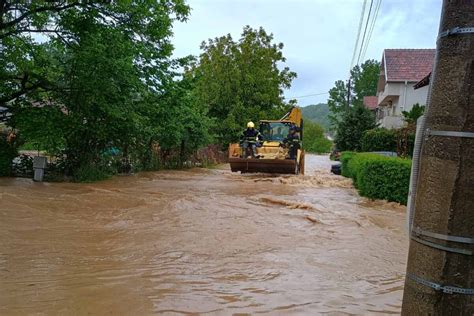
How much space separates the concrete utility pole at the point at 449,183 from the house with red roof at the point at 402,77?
33.5 m

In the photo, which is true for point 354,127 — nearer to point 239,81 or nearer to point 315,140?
point 239,81

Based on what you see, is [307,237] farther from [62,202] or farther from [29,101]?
[29,101]

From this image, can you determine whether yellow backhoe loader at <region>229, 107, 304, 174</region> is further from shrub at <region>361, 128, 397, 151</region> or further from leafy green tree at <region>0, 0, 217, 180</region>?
shrub at <region>361, 128, 397, 151</region>

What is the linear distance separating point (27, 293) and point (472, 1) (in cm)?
452

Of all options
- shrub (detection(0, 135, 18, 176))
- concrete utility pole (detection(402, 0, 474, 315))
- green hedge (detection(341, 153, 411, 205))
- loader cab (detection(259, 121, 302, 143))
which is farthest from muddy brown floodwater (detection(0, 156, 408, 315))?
loader cab (detection(259, 121, 302, 143))

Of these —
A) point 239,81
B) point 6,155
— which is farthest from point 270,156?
point 239,81

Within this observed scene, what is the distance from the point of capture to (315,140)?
87.3 metres

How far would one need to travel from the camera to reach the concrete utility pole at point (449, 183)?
6.05 feet

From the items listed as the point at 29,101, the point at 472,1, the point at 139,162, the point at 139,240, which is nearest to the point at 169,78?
the point at 29,101

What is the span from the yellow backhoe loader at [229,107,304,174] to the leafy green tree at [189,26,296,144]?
13.2m

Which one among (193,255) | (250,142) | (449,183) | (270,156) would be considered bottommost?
(193,255)

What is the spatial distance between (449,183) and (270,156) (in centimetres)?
1751

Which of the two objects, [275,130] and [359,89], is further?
[359,89]

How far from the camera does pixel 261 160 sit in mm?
18562
